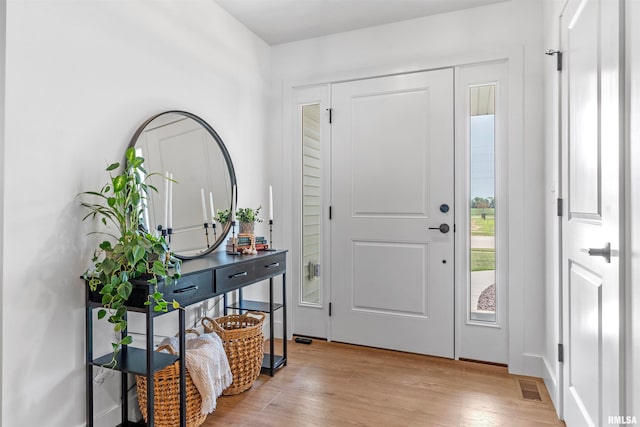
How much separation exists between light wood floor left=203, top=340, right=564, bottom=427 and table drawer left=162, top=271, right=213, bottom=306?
681mm

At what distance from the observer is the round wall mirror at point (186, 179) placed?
81.6 inches

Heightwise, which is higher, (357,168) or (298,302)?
(357,168)

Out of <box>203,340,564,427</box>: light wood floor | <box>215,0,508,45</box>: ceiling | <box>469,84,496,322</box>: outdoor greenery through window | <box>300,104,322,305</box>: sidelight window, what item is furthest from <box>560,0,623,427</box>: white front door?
<box>300,104,322,305</box>: sidelight window

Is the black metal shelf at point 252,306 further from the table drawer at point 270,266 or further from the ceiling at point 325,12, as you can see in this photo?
the ceiling at point 325,12

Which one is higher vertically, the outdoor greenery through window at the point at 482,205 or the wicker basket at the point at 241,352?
the outdoor greenery through window at the point at 482,205

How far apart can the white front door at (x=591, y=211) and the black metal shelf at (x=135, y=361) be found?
1.73m

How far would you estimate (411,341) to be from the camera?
9.47 feet

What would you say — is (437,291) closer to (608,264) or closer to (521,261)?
(521,261)

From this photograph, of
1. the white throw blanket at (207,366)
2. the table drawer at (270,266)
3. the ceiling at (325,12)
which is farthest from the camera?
the ceiling at (325,12)

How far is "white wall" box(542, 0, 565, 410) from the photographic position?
2059 mm

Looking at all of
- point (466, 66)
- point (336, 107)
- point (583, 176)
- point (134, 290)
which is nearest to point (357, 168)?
point (336, 107)

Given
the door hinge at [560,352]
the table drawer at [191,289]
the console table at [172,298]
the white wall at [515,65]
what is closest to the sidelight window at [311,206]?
the white wall at [515,65]

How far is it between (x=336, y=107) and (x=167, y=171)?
150 centimetres

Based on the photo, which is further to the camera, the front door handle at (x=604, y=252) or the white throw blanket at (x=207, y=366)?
the white throw blanket at (x=207, y=366)
